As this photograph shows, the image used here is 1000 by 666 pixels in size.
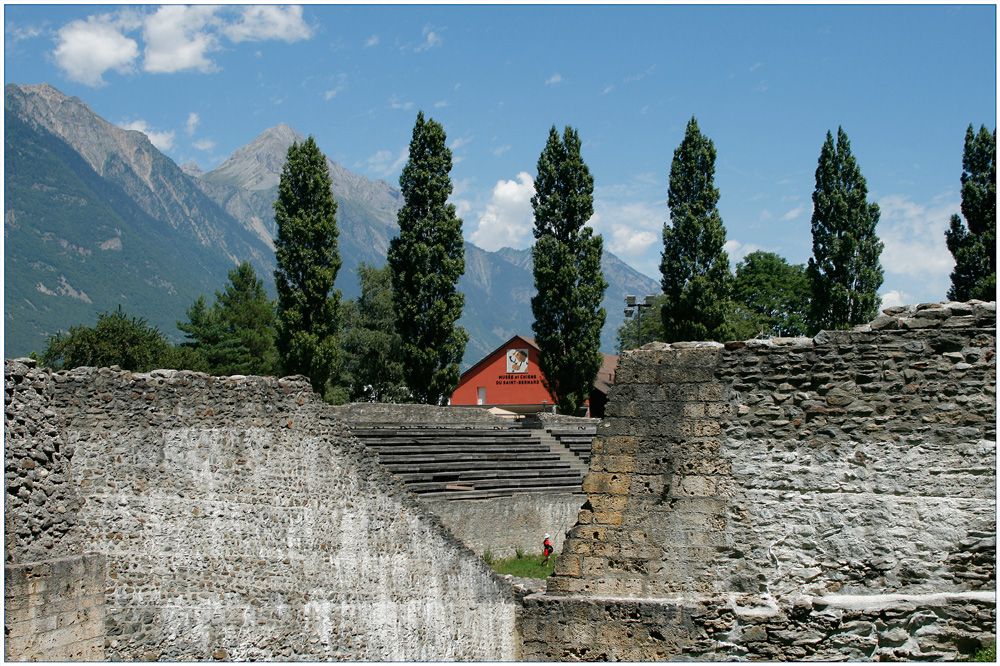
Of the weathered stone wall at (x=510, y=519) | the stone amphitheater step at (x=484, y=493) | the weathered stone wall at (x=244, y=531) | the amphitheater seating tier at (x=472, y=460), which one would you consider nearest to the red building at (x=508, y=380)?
the amphitheater seating tier at (x=472, y=460)

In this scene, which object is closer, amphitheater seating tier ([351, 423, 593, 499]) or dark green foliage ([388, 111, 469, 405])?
amphitheater seating tier ([351, 423, 593, 499])

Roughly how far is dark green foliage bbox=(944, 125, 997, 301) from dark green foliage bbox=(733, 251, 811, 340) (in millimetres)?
12887

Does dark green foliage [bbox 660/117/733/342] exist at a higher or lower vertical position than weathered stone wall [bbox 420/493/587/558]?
higher

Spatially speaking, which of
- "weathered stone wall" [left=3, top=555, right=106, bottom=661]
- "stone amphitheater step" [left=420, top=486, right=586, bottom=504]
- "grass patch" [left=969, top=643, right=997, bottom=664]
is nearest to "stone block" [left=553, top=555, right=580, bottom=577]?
"grass patch" [left=969, top=643, right=997, bottom=664]

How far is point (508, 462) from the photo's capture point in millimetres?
19016

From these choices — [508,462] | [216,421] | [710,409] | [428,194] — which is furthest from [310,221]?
[710,409]

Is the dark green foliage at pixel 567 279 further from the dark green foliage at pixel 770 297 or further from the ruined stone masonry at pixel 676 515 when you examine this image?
the ruined stone masonry at pixel 676 515

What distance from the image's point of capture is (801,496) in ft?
21.9

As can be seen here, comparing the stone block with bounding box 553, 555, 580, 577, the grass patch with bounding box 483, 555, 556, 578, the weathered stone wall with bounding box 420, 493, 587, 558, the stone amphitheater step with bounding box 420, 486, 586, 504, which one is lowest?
the grass patch with bounding box 483, 555, 556, 578

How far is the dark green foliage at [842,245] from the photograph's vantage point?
3138 centimetres

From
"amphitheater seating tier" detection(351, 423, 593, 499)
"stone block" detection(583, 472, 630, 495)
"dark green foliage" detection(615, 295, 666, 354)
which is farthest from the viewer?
"dark green foliage" detection(615, 295, 666, 354)

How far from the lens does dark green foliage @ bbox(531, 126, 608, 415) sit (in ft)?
92.2

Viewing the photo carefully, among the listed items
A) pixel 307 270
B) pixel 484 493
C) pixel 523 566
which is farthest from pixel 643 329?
pixel 523 566

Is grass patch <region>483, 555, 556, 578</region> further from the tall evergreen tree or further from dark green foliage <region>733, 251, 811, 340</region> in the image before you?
dark green foliage <region>733, 251, 811, 340</region>
